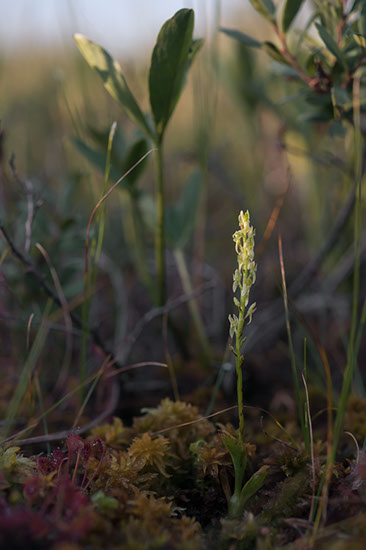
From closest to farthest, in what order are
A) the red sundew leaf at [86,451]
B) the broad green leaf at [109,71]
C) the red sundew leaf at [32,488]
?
the red sundew leaf at [32,488] → the red sundew leaf at [86,451] → the broad green leaf at [109,71]

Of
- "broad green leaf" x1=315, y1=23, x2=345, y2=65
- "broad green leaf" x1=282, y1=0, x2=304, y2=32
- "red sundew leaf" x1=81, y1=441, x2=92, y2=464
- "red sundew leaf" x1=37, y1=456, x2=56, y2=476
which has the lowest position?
"red sundew leaf" x1=81, y1=441, x2=92, y2=464

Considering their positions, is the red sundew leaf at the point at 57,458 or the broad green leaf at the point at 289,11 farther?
the broad green leaf at the point at 289,11

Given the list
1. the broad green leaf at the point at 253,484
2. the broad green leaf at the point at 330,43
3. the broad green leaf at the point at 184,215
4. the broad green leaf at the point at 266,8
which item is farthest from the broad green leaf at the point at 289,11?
the broad green leaf at the point at 253,484

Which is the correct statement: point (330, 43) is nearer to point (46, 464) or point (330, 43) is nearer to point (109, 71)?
point (109, 71)

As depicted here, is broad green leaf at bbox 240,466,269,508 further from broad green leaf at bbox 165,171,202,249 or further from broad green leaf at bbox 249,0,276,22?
broad green leaf at bbox 249,0,276,22

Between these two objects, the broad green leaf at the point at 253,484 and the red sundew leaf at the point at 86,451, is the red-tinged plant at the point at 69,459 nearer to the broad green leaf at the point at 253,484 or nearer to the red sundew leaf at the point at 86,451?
the red sundew leaf at the point at 86,451

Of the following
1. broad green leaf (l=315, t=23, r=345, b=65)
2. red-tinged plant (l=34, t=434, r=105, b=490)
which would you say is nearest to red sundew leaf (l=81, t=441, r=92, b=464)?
red-tinged plant (l=34, t=434, r=105, b=490)
